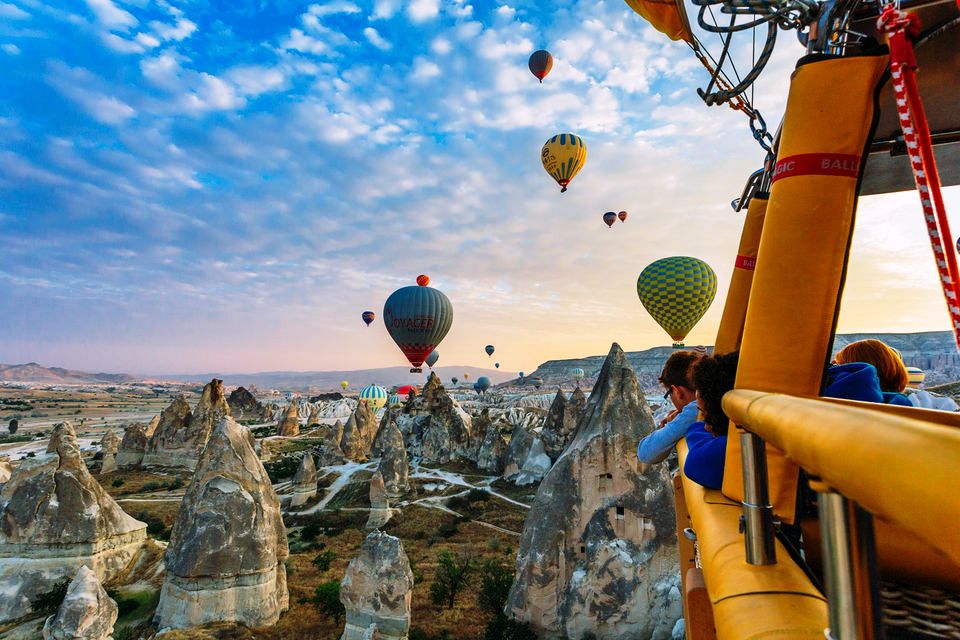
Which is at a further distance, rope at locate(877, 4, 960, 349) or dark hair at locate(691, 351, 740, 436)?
dark hair at locate(691, 351, 740, 436)

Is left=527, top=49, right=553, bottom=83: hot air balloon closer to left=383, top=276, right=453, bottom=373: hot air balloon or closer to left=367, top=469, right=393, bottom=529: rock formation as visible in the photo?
left=383, top=276, right=453, bottom=373: hot air balloon

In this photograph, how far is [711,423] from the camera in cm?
282

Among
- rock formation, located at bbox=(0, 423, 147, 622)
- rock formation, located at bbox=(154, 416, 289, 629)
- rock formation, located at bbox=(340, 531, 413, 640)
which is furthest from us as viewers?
rock formation, located at bbox=(0, 423, 147, 622)

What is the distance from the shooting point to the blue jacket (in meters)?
3.62

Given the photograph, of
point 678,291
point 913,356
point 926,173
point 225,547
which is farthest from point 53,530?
point 913,356

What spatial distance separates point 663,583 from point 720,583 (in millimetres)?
10233

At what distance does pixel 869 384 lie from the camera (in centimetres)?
256

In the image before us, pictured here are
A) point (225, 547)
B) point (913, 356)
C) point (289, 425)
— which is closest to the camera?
point (225, 547)

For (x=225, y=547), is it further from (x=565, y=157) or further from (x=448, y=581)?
(x=565, y=157)

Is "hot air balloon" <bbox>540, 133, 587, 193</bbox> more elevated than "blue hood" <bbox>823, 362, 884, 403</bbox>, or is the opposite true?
"hot air balloon" <bbox>540, 133, 587, 193</bbox>

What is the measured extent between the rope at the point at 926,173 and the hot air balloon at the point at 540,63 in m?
32.9

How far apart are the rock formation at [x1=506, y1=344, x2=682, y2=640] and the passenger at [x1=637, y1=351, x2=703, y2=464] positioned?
279 inches

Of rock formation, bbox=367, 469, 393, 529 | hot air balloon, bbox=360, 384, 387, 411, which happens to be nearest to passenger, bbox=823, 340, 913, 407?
rock formation, bbox=367, 469, 393, 529

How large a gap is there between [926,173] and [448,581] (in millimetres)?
16382
